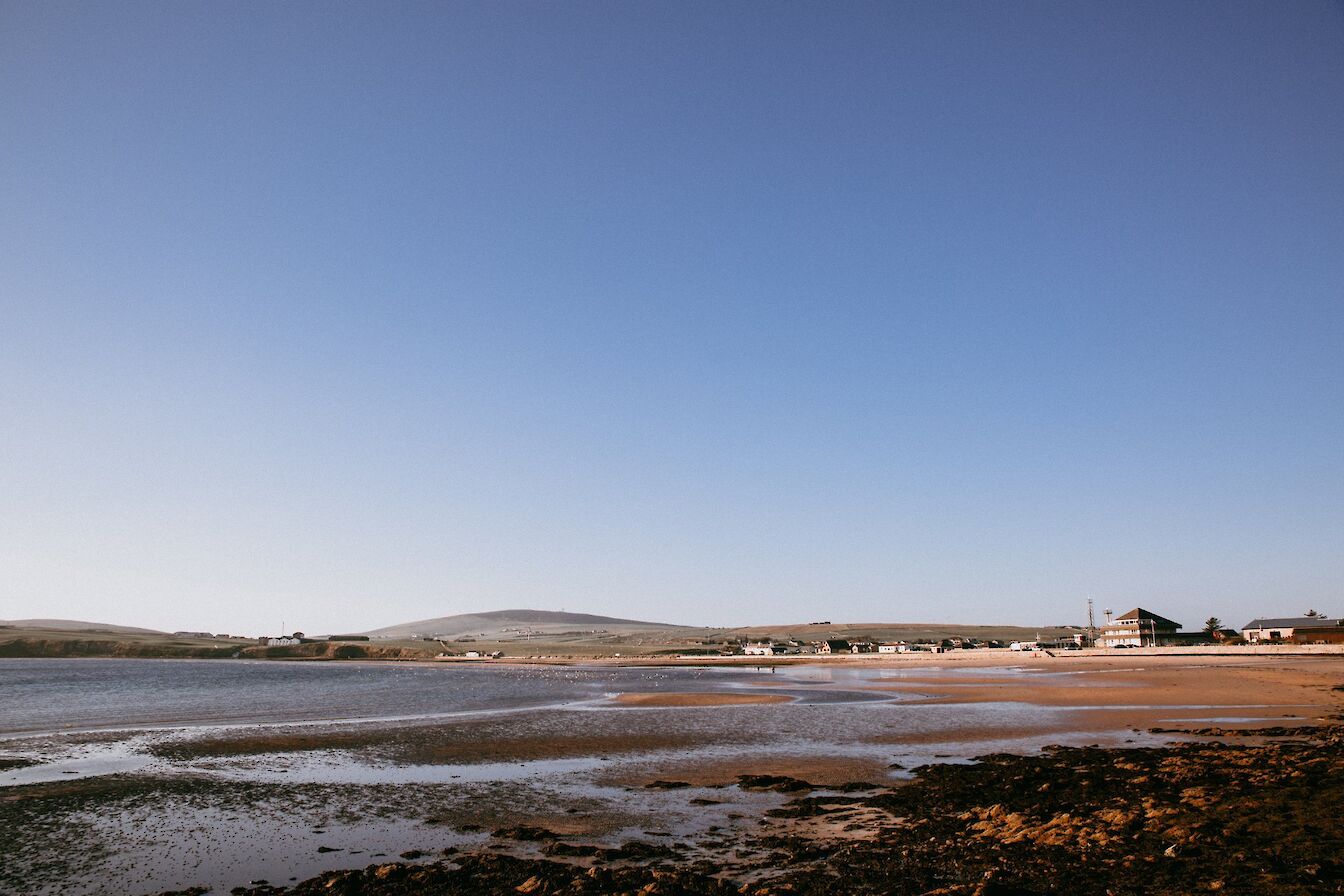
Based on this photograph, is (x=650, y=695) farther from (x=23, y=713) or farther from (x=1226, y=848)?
(x=1226, y=848)

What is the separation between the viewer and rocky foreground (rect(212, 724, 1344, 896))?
11.9 meters

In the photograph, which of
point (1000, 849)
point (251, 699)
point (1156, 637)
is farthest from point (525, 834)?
point (1156, 637)

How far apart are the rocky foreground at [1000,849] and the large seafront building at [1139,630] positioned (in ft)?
387

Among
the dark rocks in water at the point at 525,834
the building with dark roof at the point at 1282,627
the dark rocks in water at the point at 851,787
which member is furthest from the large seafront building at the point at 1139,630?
the dark rocks in water at the point at 525,834

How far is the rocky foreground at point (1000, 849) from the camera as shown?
11891 millimetres

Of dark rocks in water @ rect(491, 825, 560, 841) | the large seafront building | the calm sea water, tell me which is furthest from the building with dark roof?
dark rocks in water @ rect(491, 825, 560, 841)

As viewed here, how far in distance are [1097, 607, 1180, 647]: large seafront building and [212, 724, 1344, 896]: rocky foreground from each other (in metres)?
118

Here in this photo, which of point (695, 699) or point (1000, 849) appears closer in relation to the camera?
point (1000, 849)

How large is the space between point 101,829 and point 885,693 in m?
46.0

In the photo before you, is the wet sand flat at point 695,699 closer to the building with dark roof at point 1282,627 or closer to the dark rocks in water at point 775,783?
the dark rocks in water at point 775,783

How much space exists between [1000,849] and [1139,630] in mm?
132190

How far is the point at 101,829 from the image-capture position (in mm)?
18312

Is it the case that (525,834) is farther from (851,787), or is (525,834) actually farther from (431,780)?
(851,787)

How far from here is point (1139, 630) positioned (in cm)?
12494
